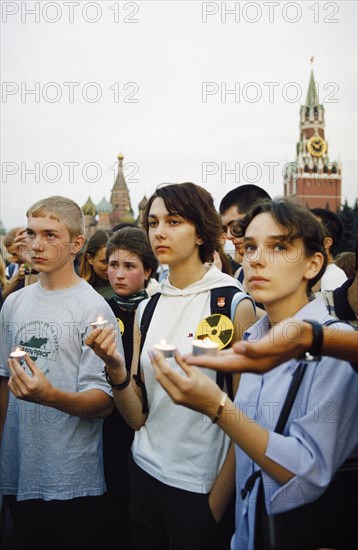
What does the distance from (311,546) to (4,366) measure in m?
2.00

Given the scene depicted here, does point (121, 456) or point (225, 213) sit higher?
point (225, 213)

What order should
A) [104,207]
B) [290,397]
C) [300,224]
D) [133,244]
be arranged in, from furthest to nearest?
1. [104,207]
2. [133,244]
3. [300,224]
4. [290,397]

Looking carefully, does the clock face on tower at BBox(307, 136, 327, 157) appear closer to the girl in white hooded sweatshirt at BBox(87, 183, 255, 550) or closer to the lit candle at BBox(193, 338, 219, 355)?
the girl in white hooded sweatshirt at BBox(87, 183, 255, 550)

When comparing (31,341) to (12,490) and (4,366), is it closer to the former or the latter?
(4,366)

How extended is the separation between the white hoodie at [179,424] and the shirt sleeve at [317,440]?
0.57m

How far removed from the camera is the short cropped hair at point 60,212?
280 centimetres

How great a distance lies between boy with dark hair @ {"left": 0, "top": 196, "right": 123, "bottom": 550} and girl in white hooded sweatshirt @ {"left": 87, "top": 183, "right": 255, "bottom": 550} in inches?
10.4

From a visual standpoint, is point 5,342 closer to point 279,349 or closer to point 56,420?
point 56,420

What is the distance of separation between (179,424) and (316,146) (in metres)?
118

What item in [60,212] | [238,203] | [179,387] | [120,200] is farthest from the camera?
[120,200]

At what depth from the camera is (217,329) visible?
2.34 metres

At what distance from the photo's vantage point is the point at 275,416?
5.96 ft

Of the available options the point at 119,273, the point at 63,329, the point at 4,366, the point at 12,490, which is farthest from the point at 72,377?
the point at 119,273

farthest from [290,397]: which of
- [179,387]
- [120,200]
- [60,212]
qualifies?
[120,200]
